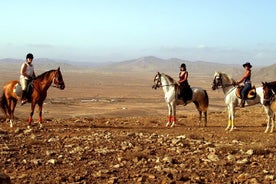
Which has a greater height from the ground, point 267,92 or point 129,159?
point 267,92

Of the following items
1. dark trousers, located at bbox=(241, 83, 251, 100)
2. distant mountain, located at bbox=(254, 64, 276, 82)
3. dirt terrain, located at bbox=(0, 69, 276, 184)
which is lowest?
dirt terrain, located at bbox=(0, 69, 276, 184)

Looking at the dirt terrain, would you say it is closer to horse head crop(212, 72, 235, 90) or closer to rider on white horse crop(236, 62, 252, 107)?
rider on white horse crop(236, 62, 252, 107)

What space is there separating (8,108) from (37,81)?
2005 millimetres

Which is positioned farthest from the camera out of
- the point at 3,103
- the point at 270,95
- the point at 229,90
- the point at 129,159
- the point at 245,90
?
the point at 229,90

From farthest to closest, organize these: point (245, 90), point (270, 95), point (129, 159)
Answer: point (245, 90) → point (270, 95) → point (129, 159)

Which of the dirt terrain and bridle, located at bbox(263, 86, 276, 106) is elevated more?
bridle, located at bbox(263, 86, 276, 106)

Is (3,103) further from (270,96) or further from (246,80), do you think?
(270,96)

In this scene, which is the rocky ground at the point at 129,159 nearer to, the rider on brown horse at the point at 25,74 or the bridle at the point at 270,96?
the rider on brown horse at the point at 25,74

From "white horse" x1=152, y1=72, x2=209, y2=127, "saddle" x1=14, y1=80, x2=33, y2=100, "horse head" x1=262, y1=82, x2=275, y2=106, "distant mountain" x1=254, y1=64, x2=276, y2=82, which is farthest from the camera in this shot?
"distant mountain" x1=254, y1=64, x2=276, y2=82

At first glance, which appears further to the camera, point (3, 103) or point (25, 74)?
point (3, 103)

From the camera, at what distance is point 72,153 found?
10.1m

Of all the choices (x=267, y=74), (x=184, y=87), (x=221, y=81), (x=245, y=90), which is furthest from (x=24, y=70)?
(x=267, y=74)

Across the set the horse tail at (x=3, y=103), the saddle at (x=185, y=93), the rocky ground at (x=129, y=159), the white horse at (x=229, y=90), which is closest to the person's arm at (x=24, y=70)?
the horse tail at (x=3, y=103)

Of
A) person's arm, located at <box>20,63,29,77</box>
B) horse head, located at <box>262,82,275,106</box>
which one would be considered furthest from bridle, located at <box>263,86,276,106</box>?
person's arm, located at <box>20,63,29,77</box>
